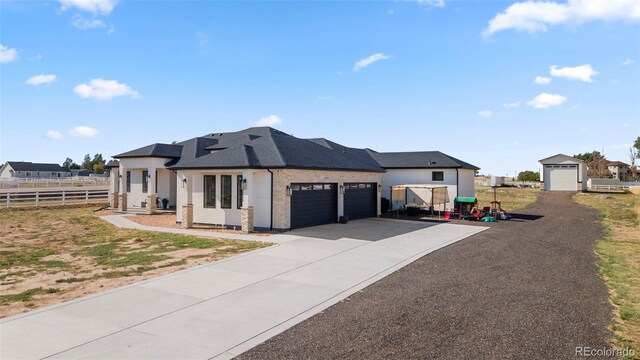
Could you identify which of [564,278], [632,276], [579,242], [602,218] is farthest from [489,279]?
[602,218]

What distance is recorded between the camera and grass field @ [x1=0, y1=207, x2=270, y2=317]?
9.21 metres

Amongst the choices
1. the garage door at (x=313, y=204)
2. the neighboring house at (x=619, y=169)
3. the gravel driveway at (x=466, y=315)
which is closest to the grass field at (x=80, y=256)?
the garage door at (x=313, y=204)

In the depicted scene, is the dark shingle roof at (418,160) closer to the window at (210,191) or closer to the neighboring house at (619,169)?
the window at (210,191)

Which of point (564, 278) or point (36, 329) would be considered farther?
point (564, 278)

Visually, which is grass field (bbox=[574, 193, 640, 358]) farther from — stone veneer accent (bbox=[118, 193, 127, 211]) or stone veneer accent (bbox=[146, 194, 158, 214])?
stone veneer accent (bbox=[118, 193, 127, 211])

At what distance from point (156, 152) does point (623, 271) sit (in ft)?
87.3

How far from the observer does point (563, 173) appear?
172 feet

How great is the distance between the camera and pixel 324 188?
21984mm

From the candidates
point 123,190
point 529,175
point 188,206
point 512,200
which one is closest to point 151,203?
point 123,190

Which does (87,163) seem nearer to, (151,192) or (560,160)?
(151,192)

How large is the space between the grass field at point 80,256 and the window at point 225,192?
3.19m

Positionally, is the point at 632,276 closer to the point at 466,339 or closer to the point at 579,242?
the point at 579,242

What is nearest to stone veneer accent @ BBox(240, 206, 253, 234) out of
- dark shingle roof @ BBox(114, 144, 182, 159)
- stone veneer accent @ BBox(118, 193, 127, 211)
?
dark shingle roof @ BBox(114, 144, 182, 159)

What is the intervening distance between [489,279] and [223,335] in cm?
726
